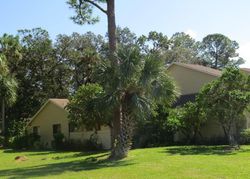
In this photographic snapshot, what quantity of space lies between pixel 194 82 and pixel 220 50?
134ft

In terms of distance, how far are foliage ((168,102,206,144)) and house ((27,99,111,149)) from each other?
18.4 ft

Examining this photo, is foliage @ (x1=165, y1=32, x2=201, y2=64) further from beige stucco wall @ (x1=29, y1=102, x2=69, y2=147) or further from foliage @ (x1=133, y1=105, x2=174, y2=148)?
foliage @ (x1=133, y1=105, x2=174, y2=148)

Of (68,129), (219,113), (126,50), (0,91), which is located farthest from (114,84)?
(0,91)

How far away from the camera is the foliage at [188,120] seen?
29750 millimetres

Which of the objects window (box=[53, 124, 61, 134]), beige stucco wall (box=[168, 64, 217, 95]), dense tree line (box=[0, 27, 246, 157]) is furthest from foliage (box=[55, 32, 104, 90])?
beige stucco wall (box=[168, 64, 217, 95])

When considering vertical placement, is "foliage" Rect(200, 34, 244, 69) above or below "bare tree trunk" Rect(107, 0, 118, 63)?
above

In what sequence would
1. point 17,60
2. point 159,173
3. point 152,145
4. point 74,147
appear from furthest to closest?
1. point 17,60
2. point 74,147
3. point 152,145
4. point 159,173

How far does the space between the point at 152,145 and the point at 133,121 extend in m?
8.38

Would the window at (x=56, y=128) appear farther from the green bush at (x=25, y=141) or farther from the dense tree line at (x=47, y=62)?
the dense tree line at (x=47, y=62)

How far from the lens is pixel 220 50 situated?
75.3 m

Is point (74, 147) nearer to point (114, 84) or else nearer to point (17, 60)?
point (114, 84)

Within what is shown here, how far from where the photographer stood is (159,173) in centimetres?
1582

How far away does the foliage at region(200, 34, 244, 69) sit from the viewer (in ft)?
246

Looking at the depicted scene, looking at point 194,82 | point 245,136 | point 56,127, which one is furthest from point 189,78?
point 56,127
